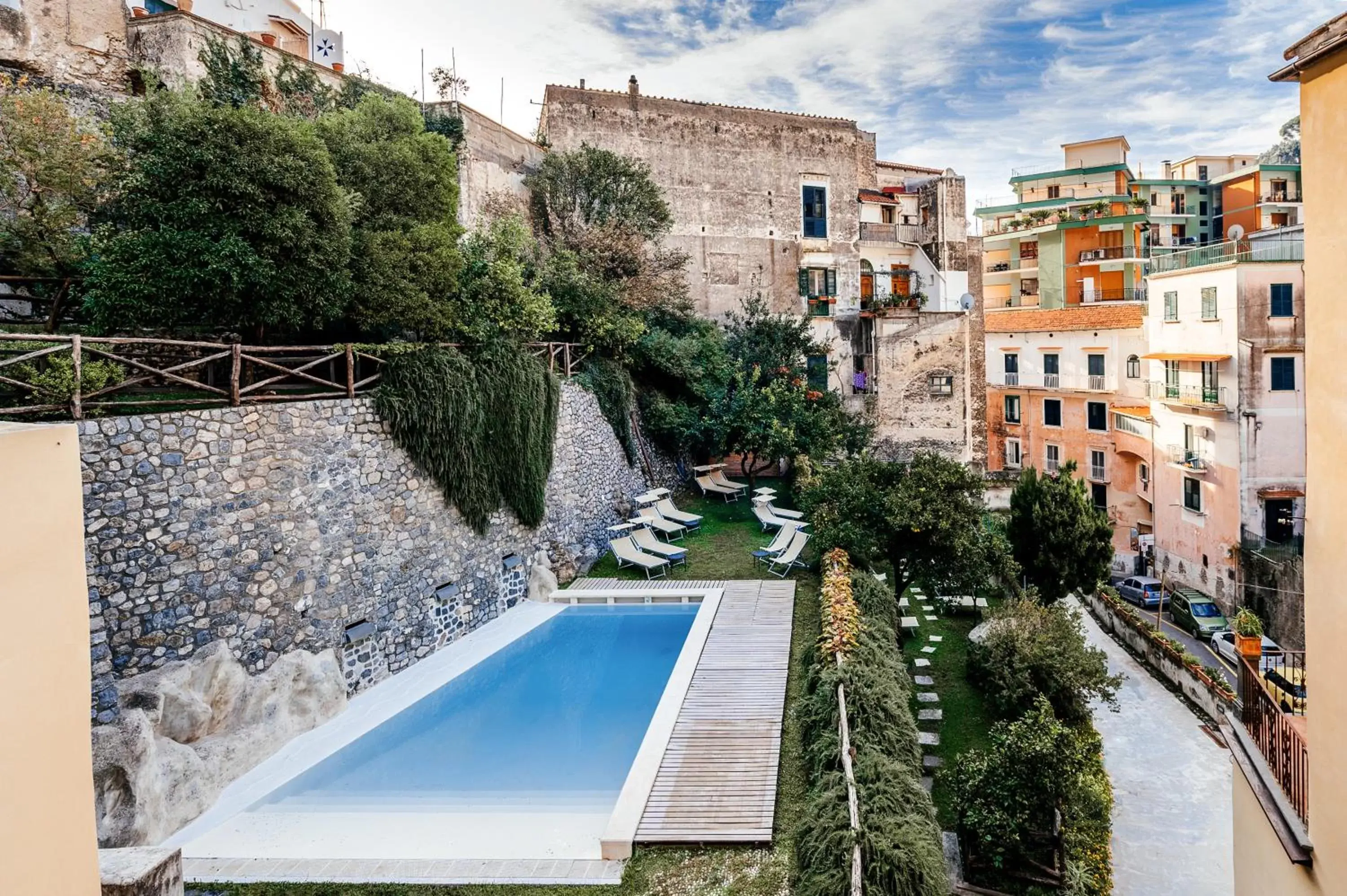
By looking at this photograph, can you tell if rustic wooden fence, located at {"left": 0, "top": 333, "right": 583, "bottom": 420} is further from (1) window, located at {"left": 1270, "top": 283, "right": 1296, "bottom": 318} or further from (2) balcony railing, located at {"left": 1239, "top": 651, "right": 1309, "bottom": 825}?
(1) window, located at {"left": 1270, "top": 283, "right": 1296, "bottom": 318}

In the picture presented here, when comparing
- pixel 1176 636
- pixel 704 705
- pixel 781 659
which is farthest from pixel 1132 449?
pixel 704 705

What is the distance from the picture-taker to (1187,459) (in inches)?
960

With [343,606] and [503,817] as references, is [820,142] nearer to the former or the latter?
[343,606]

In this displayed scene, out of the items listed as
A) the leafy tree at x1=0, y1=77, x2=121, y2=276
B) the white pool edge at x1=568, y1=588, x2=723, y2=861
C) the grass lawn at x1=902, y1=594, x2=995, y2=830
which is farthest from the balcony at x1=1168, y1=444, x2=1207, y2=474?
the leafy tree at x1=0, y1=77, x2=121, y2=276

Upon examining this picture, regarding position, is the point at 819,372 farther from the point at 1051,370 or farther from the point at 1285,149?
the point at 1285,149

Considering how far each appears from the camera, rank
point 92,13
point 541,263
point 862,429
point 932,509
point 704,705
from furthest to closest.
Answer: point 862,429 → point 541,263 → point 92,13 → point 932,509 → point 704,705

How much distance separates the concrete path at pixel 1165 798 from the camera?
822 cm

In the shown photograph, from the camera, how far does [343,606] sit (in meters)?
10.4

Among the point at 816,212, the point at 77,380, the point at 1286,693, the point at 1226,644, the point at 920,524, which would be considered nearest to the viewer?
the point at 1286,693

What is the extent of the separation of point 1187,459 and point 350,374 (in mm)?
24443

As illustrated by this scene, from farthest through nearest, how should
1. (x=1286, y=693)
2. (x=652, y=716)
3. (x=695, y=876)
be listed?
(x=652, y=716) → (x=1286, y=693) → (x=695, y=876)

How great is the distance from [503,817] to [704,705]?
2.83 m

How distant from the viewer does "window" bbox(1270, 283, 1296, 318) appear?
72.2 feet

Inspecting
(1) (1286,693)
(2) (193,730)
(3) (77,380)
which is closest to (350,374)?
(3) (77,380)
